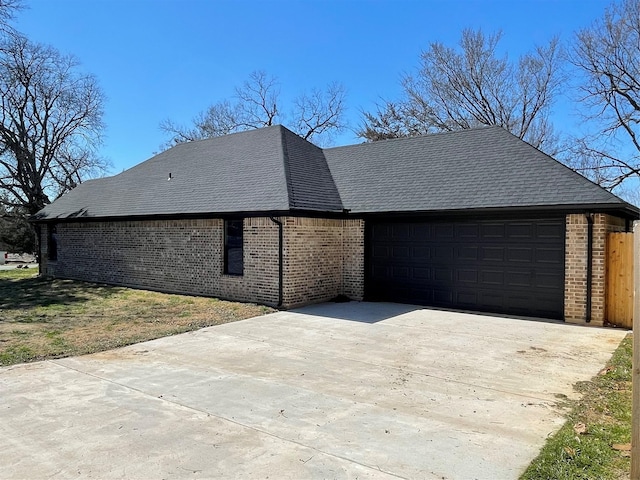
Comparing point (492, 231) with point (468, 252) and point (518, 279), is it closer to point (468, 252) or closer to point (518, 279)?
point (468, 252)

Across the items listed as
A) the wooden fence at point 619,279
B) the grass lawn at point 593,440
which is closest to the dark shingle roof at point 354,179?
the wooden fence at point 619,279

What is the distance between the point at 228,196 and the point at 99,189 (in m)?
10.1

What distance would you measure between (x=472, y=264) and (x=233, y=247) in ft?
21.2

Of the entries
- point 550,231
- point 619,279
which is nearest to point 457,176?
point 550,231

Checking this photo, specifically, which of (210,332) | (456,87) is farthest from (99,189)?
(456,87)

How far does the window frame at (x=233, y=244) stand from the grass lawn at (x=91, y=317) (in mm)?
971

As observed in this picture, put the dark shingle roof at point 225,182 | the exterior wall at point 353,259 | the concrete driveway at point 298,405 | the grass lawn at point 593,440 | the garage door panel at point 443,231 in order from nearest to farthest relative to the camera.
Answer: the grass lawn at point 593,440, the concrete driveway at point 298,405, the garage door panel at point 443,231, the dark shingle roof at point 225,182, the exterior wall at point 353,259

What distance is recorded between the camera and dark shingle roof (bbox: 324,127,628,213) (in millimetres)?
9734

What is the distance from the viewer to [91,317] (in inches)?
390

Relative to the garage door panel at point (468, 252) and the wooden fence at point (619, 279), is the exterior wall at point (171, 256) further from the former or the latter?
the wooden fence at point (619, 279)

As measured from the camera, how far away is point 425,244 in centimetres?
1141

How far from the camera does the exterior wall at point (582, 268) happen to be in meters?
9.09

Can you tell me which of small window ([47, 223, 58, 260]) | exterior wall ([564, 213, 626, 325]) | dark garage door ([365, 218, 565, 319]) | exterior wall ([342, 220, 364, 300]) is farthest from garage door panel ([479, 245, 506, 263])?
small window ([47, 223, 58, 260])

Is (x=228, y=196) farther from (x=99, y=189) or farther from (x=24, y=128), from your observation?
(x=24, y=128)
